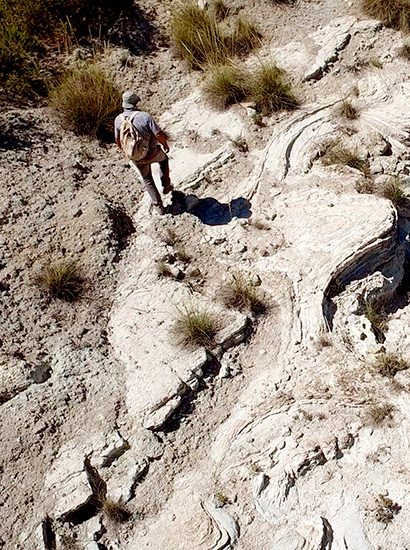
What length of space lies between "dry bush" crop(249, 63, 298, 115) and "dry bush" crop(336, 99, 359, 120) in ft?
2.03

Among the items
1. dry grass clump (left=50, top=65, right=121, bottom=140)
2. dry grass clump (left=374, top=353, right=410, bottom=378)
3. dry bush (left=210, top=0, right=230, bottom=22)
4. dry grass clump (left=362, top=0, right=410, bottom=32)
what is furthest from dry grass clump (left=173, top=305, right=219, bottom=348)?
dry grass clump (left=362, top=0, right=410, bottom=32)

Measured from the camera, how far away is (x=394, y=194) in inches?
295

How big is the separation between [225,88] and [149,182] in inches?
92.7

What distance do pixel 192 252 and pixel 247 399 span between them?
1.97m

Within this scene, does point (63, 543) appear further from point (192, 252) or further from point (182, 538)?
point (192, 252)

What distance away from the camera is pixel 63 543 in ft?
16.0

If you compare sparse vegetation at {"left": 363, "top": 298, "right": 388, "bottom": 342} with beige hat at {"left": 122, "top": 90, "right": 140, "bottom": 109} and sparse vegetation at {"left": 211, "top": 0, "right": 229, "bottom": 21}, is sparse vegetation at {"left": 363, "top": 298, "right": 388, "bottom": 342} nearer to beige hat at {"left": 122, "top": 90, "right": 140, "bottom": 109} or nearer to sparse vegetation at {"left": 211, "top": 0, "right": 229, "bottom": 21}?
beige hat at {"left": 122, "top": 90, "right": 140, "bottom": 109}

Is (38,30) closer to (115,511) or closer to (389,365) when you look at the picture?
(389,365)

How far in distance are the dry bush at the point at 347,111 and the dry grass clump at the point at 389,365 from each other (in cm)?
388

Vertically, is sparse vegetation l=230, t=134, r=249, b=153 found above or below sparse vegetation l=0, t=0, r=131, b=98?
below

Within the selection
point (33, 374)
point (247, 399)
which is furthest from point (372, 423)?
point (33, 374)

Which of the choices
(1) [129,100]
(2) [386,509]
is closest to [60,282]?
(1) [129,100]

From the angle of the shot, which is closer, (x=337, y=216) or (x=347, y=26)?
(x=337, y=216)

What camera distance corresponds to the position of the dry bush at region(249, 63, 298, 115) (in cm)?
861
